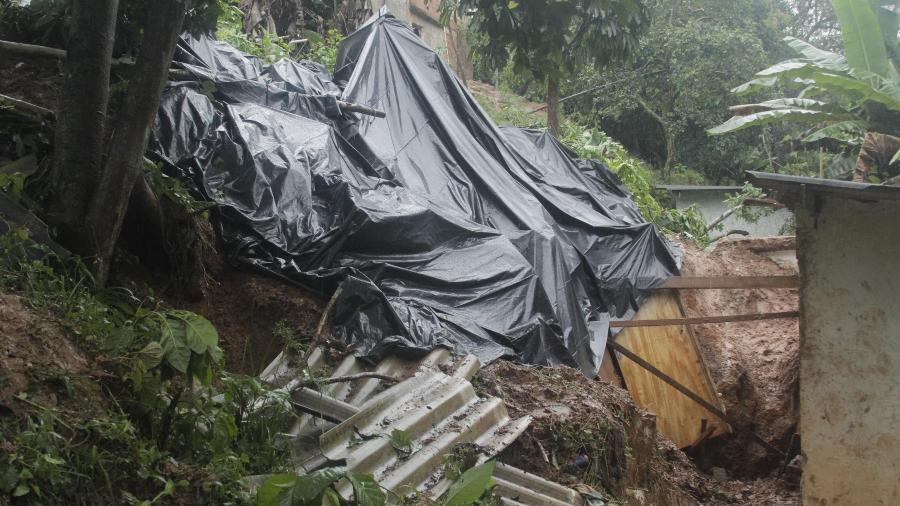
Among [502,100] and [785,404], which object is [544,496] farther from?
[502,100]

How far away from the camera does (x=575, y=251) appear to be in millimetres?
6812

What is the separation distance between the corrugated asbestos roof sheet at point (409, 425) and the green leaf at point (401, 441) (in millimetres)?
25

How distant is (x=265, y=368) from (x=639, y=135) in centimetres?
1527

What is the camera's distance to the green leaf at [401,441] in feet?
12.0

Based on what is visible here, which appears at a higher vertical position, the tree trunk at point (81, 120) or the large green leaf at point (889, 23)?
the large green leaf at point (889, 23)

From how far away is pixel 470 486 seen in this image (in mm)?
3398

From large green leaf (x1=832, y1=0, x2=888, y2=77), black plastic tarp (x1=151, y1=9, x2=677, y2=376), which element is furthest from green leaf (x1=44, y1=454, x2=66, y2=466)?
large green leaf (x1=832, y1=0, x2=888, y2=77)

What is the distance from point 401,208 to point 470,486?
2492mm

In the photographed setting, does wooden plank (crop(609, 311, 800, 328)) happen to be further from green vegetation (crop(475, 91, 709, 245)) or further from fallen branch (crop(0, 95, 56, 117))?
fallen branch (crop(0, 95, 56, 117))

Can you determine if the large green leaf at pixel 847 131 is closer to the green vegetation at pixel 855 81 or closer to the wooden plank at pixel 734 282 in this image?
the green vegetation at pixel 855 81

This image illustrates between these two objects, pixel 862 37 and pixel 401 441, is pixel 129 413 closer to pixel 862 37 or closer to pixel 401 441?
pixel 401 441

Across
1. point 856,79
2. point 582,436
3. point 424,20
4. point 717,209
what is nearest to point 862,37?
point 856,79

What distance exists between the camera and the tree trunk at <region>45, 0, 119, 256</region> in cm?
346

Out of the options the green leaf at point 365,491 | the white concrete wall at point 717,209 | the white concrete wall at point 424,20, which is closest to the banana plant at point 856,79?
the green leaf at point 365,491
